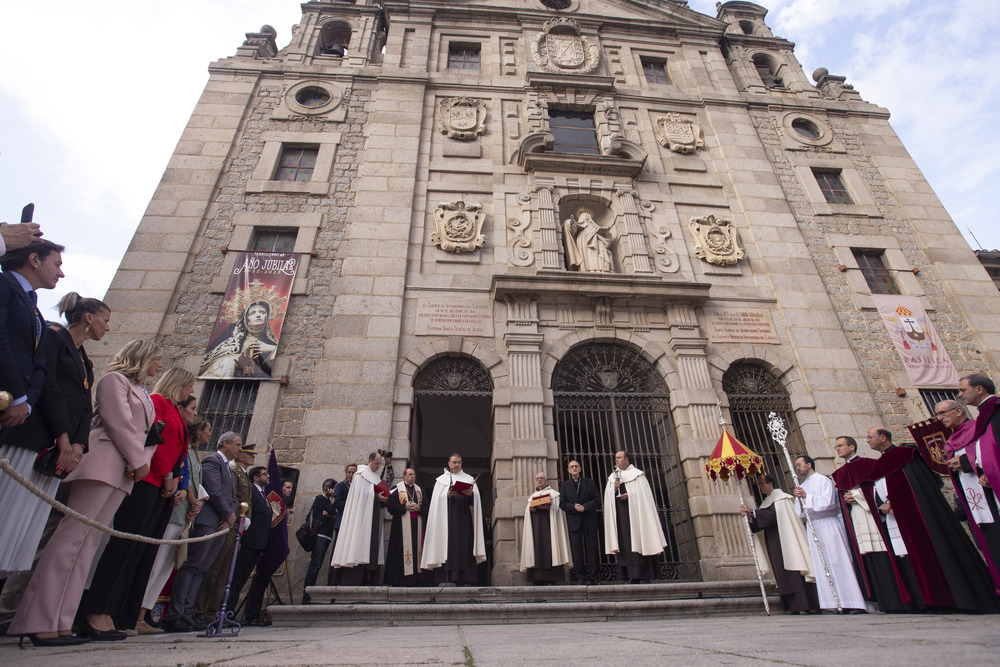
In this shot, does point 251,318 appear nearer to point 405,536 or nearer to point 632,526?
point 405,536

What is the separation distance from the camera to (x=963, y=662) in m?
1.35

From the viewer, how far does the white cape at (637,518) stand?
6.92 m

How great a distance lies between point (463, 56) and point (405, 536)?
13.5 metres

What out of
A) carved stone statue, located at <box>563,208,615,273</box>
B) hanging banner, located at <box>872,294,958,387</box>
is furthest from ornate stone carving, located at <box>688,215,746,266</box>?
hanging banner, located at <box>872,294,958,387</box>

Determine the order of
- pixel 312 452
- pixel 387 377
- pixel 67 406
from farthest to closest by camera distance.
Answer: pixel 387 377 → pixel 312 452 → pixel 67 406

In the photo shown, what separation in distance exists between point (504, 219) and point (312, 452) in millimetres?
6307

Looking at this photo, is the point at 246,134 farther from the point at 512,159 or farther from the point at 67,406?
the point at 67,406

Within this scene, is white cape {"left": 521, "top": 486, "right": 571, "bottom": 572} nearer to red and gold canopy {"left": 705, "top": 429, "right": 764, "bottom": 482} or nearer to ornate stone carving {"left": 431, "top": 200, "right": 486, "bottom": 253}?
red and gold canopy {"left": 705, "top": 429, "right": 764, "bottom": 482}

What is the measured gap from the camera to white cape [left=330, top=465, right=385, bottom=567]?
6.54 m

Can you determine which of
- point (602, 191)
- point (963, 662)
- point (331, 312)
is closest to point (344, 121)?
point (331, 312)

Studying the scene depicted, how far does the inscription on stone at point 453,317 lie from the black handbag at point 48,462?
6.81 metres

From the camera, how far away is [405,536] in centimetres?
698

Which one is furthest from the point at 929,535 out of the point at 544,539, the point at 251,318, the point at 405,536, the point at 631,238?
the point at 251,318

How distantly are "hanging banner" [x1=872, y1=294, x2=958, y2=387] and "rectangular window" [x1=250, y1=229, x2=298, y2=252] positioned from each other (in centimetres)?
1290
